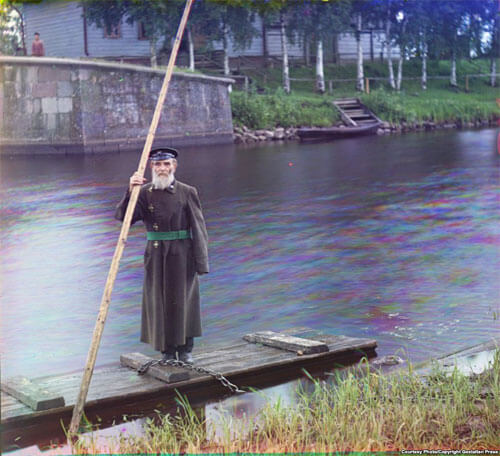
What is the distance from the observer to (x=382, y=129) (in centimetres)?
4369

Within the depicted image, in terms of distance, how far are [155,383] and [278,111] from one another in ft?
112

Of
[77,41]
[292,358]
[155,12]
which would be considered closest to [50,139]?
[155,12]

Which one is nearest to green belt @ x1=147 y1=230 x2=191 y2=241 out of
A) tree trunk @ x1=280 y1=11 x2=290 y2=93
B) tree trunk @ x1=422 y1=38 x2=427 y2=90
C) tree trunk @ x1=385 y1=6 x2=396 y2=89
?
tree trunk @ x1=280 y1=11 x2=290 y2=93

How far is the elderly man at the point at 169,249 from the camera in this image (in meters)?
6.83

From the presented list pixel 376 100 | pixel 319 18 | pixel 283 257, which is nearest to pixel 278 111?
pixel 319 18

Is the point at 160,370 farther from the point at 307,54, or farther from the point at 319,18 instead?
the point at 307,54

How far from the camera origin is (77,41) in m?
44.4

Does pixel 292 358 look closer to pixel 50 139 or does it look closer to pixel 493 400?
pixel 493 400

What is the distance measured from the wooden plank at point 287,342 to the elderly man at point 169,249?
3.61ft

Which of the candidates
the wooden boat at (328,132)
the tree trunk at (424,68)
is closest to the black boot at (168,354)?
the wooden boat at (328,132)

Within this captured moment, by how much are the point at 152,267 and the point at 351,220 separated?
10527 millimetres

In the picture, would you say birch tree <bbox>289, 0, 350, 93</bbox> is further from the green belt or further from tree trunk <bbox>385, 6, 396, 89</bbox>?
the green belt

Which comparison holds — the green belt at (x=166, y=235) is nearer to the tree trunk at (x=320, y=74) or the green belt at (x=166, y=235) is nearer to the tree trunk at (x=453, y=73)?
the tree trunk at (x=320, y=74)

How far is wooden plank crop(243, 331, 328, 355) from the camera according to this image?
25.3 ft
